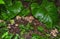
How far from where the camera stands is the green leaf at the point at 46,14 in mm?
3408

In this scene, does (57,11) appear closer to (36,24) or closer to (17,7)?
(36,24)

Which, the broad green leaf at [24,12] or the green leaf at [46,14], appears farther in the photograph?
the broad green leaf at [24,12]

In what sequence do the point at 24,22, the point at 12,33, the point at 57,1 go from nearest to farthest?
1. the point at 12,33
2. the point at 24,22
3. the point at 57,1

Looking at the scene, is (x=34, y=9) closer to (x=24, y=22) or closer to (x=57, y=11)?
(x=24, y=22)

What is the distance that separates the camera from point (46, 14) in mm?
3432

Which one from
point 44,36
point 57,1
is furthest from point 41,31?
point 57,1

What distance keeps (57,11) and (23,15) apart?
72 centimetres

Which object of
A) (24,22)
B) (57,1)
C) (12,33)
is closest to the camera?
(12,33)

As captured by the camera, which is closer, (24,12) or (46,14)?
(46,14)

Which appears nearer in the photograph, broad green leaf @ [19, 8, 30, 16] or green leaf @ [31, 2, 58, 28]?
green leaf @ [31, 2, 58, 28]

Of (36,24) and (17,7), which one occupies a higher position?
(17,7)

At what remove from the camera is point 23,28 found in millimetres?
3400

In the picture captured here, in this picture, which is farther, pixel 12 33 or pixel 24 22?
pixel 24 22

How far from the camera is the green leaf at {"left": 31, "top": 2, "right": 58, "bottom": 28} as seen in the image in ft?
11.2
